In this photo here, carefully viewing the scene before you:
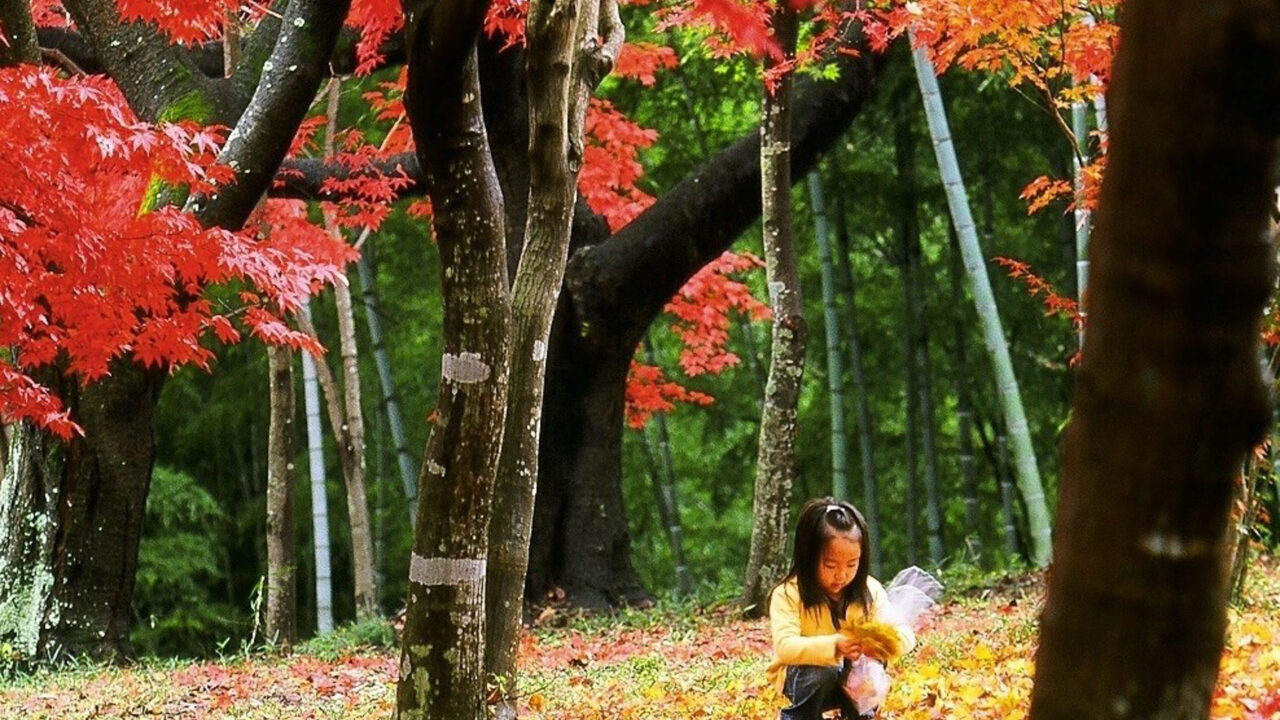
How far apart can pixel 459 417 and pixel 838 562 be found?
1.41 metres

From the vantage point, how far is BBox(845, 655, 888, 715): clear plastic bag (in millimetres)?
3314

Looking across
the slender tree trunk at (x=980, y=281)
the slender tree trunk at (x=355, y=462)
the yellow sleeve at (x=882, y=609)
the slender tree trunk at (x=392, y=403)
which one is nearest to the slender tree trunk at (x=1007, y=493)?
the slender tree trunk at (x=980, y=281)

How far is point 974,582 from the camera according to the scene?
1012cm

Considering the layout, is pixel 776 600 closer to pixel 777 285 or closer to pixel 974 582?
pixel 777 285

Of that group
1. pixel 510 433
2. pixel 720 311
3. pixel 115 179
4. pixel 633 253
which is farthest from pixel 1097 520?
pixel 720 311

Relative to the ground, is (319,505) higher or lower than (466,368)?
lower

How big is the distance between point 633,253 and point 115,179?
367 centimetres

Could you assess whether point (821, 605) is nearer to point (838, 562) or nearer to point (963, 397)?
point (838, 562)

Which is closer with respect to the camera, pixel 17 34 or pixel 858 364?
pixel 17 34

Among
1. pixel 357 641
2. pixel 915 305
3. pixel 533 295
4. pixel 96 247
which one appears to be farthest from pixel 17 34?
pixel 915 305

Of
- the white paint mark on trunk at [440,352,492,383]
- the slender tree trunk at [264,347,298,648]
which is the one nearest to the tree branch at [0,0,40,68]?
the white paint mark on trunk at [440,352,492,383]

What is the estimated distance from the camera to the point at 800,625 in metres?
3.38

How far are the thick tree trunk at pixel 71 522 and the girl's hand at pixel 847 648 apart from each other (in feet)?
20.4

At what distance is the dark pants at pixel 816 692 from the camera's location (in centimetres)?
332
